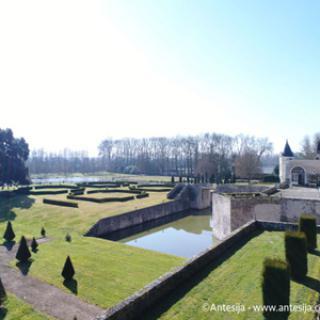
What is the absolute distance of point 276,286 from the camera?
5484mm

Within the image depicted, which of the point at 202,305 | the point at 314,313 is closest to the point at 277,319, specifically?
the point at 314,313

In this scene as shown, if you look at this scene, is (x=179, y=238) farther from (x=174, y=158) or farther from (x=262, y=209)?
(x=174, y=158)

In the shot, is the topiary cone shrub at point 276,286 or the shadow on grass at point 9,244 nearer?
the topiary cone shrub at point 276,286

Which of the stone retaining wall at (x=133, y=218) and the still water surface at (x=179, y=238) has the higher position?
the stone retaining wall at (x=133, y=218)

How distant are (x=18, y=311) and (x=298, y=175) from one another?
23424 millimetres

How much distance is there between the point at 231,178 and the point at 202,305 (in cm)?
3285

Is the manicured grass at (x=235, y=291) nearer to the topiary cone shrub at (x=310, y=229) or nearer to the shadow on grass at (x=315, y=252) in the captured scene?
the shadow on grass at (x=315, y=252)

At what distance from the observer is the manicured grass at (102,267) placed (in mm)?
9741

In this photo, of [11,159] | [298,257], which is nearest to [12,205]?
[11,159]

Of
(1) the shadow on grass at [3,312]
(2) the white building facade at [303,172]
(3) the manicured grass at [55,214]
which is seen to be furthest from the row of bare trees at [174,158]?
(1) the shadow on grass at [3,312]

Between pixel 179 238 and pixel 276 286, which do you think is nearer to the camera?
pixel 276 286

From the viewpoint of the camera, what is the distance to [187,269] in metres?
7.37

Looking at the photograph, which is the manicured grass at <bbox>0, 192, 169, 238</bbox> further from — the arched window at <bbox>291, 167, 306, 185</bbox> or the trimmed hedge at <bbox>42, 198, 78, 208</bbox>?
the arched window at <bbox>291, 167, 306, 185</bbox>

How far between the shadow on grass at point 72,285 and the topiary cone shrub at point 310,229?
26.0 feet
